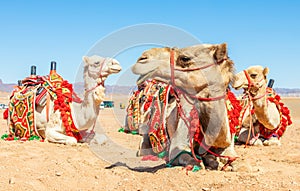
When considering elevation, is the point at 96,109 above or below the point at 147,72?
below

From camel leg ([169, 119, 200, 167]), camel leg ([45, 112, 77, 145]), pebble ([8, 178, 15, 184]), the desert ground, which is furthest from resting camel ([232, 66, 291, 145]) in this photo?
pebble ([8, 178, 15, 184])

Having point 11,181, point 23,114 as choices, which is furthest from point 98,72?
point 11,181

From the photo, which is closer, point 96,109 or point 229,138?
point 229,138

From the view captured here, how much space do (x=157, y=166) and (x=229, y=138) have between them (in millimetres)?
1108

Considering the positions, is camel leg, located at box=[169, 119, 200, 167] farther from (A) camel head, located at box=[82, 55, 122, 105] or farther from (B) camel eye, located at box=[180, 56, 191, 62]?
(A) camel head, located at box=[82, 55, 122, 105]

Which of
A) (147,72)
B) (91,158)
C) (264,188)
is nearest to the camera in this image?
(264,188)

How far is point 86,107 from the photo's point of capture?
693cm

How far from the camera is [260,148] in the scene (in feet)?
24.9

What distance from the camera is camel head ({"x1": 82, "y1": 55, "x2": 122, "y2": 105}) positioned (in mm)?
6648

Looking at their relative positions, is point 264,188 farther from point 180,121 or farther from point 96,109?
point 96,109

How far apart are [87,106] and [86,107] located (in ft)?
0.12

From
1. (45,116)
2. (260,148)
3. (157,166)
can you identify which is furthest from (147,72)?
(260,148)

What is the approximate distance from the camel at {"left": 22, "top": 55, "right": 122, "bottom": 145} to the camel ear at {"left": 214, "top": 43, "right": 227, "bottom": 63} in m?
2.65

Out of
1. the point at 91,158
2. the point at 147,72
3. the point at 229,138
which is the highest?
the point at 147,72
